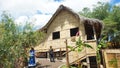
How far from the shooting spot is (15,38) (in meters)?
22.3

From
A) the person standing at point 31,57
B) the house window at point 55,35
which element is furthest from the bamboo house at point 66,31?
the person standing at point 31,57

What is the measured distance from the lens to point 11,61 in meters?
17.8

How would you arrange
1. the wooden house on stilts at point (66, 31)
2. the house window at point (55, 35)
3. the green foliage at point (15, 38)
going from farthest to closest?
the house window at point (55, 35)
the wooden house on stilts at point (66, 31)
the green foliage at point (15, 38)

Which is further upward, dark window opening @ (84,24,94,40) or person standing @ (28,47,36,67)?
dark window opening @ (84,24,94,40)

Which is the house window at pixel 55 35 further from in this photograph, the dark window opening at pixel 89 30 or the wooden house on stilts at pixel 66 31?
the dark window opening at pixel 89 30

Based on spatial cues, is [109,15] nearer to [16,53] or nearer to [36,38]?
[36,38]

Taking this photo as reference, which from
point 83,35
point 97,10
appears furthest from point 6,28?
point 97,10

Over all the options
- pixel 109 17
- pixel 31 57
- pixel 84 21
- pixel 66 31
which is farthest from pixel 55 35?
pixel 109 17

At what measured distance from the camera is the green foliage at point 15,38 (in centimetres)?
1866

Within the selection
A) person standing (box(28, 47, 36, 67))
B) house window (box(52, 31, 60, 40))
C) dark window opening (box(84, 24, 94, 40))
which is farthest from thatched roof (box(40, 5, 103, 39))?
person standing (box(28, 47, 36, 67))

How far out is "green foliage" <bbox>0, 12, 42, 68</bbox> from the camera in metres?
18.7

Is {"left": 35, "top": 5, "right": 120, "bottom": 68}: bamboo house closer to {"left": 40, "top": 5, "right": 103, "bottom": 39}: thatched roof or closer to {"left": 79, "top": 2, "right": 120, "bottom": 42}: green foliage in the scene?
{"left": 40, "top": 5, "right": 103, "bottom": 39}: thatched roof

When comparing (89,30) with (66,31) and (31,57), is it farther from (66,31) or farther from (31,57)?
(31,57)

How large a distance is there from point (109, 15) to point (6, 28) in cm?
2048
